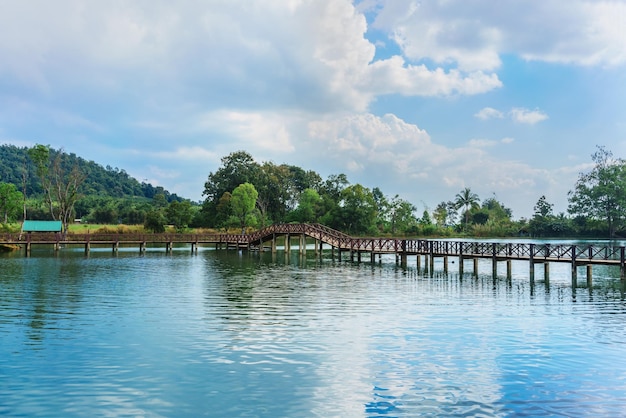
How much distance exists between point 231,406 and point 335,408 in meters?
2.15

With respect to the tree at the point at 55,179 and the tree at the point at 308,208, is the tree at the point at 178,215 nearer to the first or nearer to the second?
the tree at the point at 55,179

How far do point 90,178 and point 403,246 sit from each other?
14158 centimetres

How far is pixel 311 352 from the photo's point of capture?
16.0 meters

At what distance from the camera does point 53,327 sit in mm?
19438

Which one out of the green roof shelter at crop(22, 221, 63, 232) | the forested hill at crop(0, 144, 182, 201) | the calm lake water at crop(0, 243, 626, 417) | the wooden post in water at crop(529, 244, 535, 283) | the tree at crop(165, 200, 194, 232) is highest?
the forested hill at crop(0, 144, 182, 201)

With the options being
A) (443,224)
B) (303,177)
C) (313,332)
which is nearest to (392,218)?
(443,224)

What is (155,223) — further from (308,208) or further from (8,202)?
(308,208)

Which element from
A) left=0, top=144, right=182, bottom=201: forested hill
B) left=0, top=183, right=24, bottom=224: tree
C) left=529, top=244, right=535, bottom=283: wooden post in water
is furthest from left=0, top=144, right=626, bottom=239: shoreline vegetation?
left=529, top=244, right=535, bottom=283: wooden post in water

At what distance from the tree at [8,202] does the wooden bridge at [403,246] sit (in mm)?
24336

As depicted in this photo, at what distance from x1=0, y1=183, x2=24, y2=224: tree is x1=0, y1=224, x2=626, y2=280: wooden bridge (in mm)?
24336

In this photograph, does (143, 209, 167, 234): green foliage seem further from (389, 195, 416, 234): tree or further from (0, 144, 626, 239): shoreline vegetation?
(389, 195, 416, 234): tree

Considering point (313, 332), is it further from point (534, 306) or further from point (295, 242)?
point (295, 242)

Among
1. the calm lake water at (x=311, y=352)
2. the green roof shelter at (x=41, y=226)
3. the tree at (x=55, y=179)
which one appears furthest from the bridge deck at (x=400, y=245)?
the tree at (x=55, y=179)

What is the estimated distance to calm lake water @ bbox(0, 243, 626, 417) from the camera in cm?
1184
